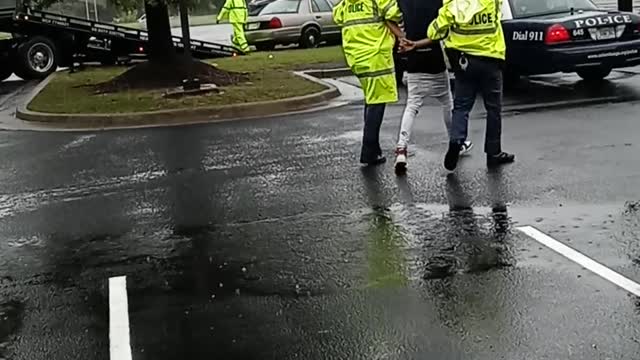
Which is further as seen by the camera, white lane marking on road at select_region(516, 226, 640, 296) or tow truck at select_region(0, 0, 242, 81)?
tow truck at select_region(0, 0, 242, 81)

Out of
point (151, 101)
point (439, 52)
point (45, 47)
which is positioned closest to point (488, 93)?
point (439, 52)

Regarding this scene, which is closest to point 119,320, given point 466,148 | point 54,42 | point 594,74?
point 466,148

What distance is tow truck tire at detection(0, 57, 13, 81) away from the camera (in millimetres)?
21906

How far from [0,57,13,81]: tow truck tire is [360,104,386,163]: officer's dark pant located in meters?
15.1

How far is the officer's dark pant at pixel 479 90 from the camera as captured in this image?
27.2 ft

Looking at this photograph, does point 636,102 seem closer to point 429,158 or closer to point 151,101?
point 429,158

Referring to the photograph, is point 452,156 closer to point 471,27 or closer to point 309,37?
point 471,27

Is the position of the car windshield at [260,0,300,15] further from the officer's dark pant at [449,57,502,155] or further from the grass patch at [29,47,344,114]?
the officer's dark pant at [449,57,502,155]

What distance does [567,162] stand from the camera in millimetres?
8461

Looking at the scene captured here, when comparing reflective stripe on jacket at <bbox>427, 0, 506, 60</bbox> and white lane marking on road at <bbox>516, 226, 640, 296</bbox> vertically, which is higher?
reflective stripe on jacket at <bbox>427, 0, 506, 60</bbox>

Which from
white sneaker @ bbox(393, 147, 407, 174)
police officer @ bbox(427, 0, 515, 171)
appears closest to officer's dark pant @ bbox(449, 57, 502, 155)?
police officer @ bbox(427, 0, 515, 171)

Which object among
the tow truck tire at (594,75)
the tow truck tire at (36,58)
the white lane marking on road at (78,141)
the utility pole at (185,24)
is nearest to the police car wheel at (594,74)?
the tow truck tire at (594,75)

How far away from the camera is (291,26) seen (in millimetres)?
26531

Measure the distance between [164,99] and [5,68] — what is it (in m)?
9.09
